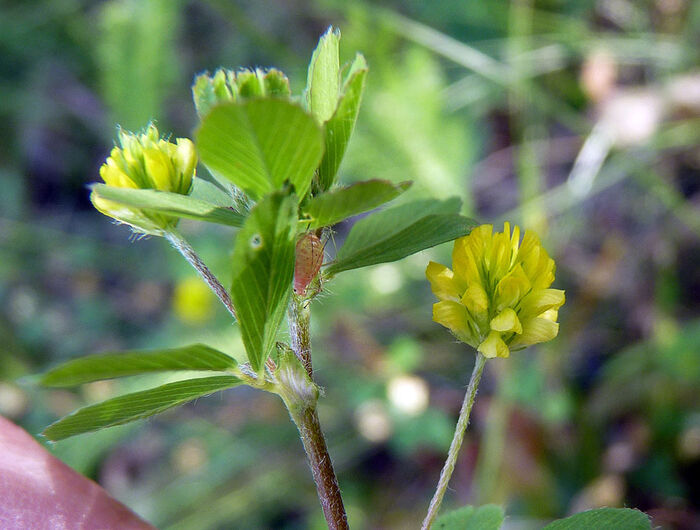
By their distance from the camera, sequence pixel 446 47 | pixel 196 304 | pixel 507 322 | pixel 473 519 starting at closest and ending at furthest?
pixel 507 322
pixel 473 519
pixel 446 47
pixel 196 304

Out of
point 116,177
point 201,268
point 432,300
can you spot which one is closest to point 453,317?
point 201,268

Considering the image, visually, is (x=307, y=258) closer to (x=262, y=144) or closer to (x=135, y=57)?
(x=262, y=144)

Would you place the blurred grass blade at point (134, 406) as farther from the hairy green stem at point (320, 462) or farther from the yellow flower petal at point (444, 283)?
the yellow flower petal at point (444, 283)

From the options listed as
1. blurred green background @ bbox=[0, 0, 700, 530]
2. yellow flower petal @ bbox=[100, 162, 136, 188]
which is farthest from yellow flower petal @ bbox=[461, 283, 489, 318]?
blurred green background @ bbox=[0, 0, 700, 530]

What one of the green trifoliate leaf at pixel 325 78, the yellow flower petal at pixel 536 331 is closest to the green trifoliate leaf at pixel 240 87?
the green trifoliate leaf at pixel 325 78

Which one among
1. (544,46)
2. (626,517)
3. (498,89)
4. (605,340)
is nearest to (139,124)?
(498,89)

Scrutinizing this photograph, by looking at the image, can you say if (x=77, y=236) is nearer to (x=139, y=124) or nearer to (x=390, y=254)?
(x=139, y=124)
